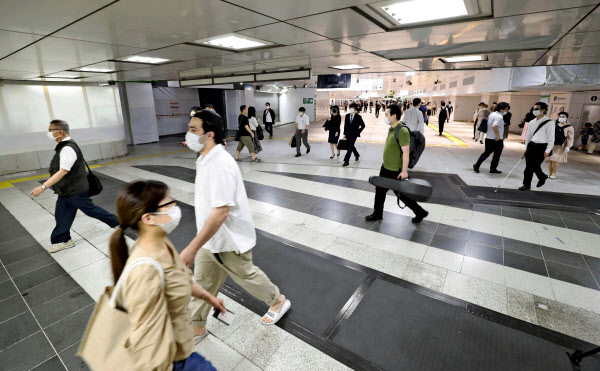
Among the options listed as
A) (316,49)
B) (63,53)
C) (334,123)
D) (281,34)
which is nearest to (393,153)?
(281,34)

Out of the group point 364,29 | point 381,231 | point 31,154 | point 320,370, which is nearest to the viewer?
point 320,370

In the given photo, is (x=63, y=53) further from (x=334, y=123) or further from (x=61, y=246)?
(x=334, y=123)

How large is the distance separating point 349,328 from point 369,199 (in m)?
3.57

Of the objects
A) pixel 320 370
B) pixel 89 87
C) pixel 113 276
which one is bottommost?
pixel 320 370

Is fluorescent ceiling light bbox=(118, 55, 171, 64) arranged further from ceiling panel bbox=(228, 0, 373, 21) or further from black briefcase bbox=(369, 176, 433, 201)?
black briefcase bbox=(369, 176, 433, 201)

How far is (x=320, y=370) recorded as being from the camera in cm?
212

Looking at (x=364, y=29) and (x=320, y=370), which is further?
(x=364, y=29)

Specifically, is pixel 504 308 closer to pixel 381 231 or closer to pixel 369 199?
pixel 381 231

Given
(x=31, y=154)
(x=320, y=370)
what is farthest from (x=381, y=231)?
(x=31, y=154)

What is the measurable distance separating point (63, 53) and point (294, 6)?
4350mm

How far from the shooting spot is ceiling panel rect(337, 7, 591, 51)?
2986 mm

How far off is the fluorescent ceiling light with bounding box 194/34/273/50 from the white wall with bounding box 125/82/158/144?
33.9ft

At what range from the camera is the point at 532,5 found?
8.44 ft

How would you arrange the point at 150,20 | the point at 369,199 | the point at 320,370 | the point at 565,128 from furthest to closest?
the point at 565,128 → the point at 369,199 → the point at 150,20 → the point at 320,370
